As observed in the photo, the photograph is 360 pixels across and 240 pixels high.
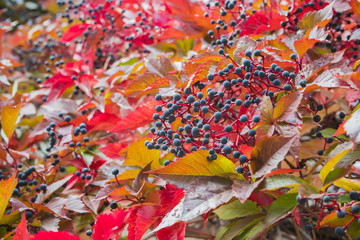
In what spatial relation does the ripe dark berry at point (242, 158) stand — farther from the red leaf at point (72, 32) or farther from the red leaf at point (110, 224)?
the red leaf at point (72, 32)

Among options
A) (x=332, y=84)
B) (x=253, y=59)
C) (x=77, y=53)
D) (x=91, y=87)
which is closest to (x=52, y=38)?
(x=77, y=53)

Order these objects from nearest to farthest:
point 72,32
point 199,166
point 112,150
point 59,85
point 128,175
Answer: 1. point 199,166
2. point 128,175
3. point 112,150
4. point 59,85
5. point 72,32

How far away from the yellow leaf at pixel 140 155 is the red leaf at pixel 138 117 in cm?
7

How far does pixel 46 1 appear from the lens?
9.59 ft

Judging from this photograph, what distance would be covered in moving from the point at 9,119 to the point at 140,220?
609 mm

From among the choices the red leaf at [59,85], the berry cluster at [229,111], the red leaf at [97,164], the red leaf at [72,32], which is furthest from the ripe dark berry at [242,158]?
the red leaf at [72,32]

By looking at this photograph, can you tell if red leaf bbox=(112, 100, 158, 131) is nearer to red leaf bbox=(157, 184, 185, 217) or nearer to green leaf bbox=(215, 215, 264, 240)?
red leaf bbox=(157, 184, 185, 217)

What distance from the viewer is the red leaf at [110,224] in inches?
29.8

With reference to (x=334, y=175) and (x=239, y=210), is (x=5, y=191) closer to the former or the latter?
(x=239, y=210)

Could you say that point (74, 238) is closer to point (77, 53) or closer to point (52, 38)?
point (77, 53)

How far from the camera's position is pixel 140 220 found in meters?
0.74

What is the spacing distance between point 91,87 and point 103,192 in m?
0.65

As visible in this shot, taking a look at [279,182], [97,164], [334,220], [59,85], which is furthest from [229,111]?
[59,85]

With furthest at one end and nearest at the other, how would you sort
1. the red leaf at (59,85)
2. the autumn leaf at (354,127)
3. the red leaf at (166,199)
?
the red leaf at (59,85), the red leaf at (166,199), the autumn leaf at (354,127)
